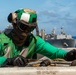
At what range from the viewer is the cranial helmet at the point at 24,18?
4.75m

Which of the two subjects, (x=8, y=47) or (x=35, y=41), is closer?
(x=8, y=47)

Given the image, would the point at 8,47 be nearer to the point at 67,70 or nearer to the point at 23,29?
the point at 23,29

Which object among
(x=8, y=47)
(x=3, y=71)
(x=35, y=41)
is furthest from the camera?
(x=35, y=41)

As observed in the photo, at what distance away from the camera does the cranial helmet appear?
4.75m

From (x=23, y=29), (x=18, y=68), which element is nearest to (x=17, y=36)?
(x=23, y=29)

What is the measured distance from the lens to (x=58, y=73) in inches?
135

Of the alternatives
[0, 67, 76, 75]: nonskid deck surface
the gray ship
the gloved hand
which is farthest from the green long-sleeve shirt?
the gray ship

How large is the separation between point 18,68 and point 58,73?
37 cm

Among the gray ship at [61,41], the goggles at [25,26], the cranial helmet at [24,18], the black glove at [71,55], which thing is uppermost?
the cranial helmet at [24,18]

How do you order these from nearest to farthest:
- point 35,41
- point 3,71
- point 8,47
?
point 3,71, point 8,47, point 35,41

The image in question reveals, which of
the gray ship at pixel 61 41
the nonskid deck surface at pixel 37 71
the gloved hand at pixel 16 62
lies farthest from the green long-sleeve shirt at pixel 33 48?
the gray ship at pixel 61 41

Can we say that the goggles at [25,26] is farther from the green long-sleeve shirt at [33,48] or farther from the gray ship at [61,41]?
the gray ship at [61,41]

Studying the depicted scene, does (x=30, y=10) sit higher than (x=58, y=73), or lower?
higher

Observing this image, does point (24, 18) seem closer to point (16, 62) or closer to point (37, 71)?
point (16, 62)
